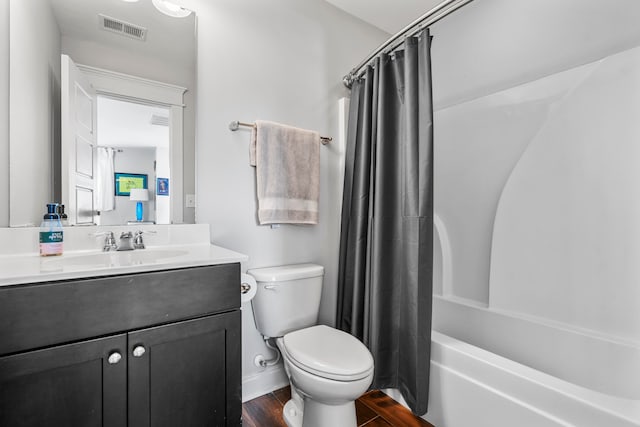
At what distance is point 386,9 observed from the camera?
1996 mm

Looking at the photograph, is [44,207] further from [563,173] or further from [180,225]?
[563,173]

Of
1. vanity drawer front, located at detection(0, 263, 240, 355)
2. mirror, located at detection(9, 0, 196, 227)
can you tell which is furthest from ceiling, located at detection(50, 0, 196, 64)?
vanity drawer front, located at detection(0, 263, 240, 355)

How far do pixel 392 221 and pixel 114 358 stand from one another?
128 centimetres

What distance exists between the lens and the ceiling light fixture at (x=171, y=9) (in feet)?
4.68

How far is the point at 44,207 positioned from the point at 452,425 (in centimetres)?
194

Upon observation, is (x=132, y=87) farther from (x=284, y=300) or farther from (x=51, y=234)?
(x=284, y=300)

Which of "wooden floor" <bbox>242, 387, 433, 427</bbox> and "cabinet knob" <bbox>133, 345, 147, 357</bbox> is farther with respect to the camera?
"wooden floor" <bbox>242, 387, 433, 427</bbox>

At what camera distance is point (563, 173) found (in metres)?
1.52

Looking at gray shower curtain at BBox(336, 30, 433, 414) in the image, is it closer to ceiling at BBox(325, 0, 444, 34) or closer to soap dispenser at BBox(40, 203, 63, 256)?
ceiling at BBox(325, 0, 444, 34)

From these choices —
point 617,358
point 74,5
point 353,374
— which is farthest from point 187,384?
point 617,358

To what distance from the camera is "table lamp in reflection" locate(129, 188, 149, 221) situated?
1.36m

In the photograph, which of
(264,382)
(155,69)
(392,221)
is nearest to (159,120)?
(155,69)

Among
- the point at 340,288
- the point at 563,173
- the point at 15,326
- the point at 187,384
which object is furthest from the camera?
the point at 340,288

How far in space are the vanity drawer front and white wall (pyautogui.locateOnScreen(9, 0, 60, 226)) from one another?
58 centimetres
